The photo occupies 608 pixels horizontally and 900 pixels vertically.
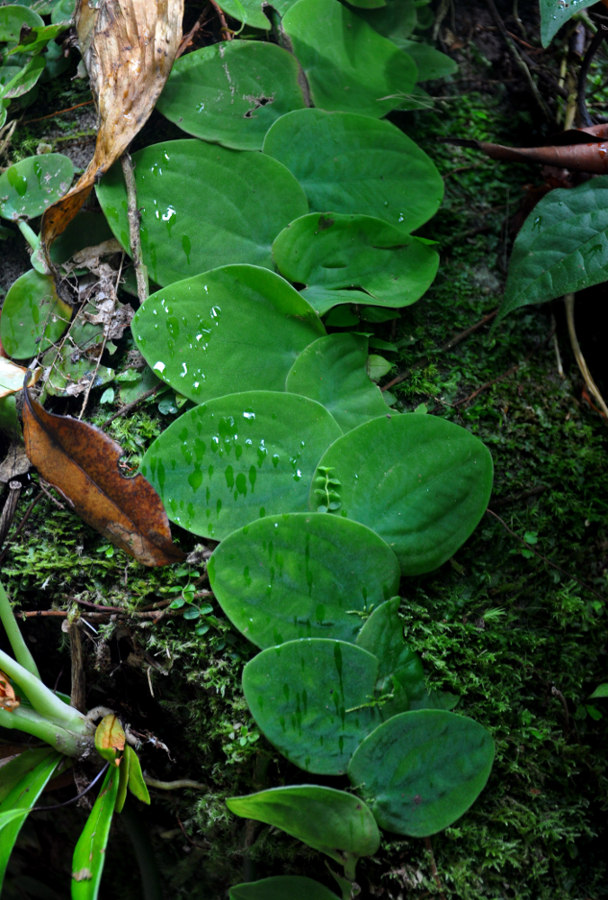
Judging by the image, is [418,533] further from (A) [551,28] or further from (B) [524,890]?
(A) [551,28]

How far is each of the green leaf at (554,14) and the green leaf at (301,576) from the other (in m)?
0.72

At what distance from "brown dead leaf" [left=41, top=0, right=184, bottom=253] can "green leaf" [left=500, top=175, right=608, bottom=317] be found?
0.64 meters

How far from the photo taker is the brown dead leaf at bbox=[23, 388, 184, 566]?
824mm

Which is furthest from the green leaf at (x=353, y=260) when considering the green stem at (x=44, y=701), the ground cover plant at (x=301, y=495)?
the green stem at (x=44, y=701)

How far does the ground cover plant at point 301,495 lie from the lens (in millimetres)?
698

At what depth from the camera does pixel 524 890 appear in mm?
702

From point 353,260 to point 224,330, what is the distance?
25 centimetres

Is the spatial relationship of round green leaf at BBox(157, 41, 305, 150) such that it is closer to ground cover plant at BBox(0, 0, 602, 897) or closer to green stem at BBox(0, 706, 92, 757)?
ground cover plant at BBox(0, 0, 602, 897)

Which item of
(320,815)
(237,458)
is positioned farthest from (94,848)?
(237,458)

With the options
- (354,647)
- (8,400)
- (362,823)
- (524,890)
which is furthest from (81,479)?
(524,890)

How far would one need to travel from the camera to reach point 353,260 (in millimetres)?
1000

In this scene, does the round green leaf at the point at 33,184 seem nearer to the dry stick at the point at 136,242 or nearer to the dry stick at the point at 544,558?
the dry stick at the point at 136,242

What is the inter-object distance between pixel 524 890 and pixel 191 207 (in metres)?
1.01

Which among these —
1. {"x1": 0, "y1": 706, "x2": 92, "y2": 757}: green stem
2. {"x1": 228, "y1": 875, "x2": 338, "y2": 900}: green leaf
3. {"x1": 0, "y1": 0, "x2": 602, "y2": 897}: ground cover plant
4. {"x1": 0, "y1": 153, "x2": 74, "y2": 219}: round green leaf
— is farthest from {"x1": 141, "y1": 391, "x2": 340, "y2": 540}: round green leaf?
{"x1": 0, "y1": 153, "x2": 74, "y2": 219}: round green leaf
